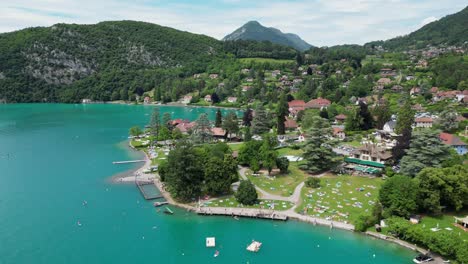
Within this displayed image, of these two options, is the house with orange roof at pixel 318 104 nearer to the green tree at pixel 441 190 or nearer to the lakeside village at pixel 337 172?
the lakeside village at pixel 337 172

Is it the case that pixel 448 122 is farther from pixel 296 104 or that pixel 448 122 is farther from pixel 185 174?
pixel 185 174

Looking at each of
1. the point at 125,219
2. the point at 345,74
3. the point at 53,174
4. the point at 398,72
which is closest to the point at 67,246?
the point at 125,219

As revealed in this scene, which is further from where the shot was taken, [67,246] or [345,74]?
[345,74]

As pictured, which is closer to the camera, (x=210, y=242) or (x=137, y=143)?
(x=210, y=242)

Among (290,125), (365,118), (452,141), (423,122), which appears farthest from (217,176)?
(423,122)

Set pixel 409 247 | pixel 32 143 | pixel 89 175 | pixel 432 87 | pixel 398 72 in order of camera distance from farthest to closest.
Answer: pixel 398 72 < pixel 432 87 < pixel 32 143 < pixel 89 175 < pixel 409 247

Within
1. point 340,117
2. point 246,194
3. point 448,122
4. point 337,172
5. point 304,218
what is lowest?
point 304,218

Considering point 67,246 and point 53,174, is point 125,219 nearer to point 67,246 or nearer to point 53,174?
point 67,246
